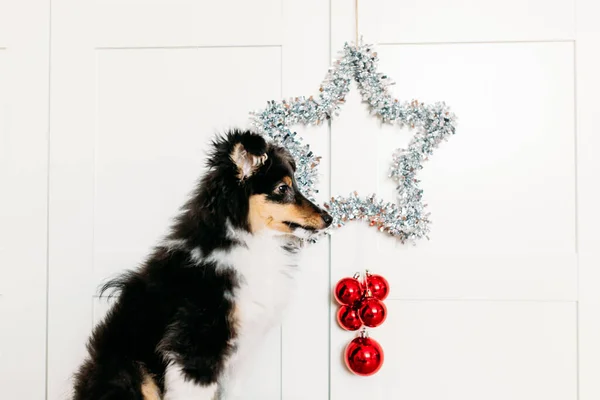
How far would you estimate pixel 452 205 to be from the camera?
1636mm

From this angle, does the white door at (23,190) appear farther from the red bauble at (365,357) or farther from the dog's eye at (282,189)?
the red bauble at (365,357)

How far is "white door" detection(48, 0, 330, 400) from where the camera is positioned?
1649 millimetres

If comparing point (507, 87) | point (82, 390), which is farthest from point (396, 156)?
point (82, 390)

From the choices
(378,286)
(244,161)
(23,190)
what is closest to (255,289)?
(244,161)

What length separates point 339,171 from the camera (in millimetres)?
1633

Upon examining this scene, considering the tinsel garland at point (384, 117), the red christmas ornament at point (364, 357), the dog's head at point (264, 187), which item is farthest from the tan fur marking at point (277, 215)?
the red christmas ornament at point (364, 357)

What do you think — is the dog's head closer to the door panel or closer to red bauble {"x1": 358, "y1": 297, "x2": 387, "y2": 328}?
red bauble {"x1": 358, "y1": 297, "x2": 387, "y2": 328}

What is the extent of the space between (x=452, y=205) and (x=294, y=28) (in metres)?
0.84

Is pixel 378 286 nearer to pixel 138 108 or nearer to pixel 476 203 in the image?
pixel 476 203

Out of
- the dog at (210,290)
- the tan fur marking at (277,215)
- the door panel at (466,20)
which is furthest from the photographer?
the door panel at (466,20)

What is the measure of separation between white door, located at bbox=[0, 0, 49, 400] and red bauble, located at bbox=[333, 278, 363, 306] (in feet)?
3.50

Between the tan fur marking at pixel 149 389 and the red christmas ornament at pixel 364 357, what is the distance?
0.63 meters

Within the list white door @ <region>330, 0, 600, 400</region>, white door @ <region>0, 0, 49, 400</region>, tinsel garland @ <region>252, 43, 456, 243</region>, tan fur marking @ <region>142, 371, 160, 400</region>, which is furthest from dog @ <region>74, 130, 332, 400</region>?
white door @ <region>0, 0, 49, 400</region>

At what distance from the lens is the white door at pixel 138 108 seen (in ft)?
5.41
